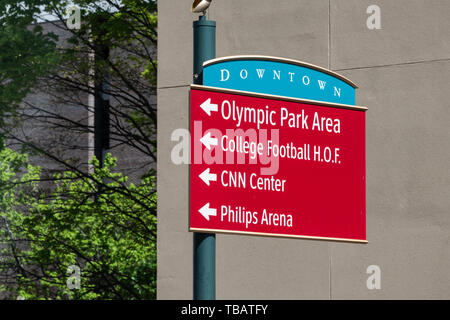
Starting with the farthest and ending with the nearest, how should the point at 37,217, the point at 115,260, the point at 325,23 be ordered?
the point at 115,260, the point at 37,217, the point at 325,23

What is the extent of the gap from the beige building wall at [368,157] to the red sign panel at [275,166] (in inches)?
146

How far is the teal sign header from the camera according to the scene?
6.09 meters

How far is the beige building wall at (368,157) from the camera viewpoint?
10266 millimetres

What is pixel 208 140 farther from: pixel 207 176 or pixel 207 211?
pixel 207 211

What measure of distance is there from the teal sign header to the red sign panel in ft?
0.41

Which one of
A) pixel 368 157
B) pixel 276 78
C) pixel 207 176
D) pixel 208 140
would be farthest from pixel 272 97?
pixel 368 157

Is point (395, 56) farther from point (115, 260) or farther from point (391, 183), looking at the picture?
point (115, 260)

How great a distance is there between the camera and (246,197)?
5980 millimetres

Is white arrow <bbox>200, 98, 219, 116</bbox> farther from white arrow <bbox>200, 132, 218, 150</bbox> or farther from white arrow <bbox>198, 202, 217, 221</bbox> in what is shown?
white arrow <bbox>198, 202, 217, 221</bbox>

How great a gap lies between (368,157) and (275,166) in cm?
480

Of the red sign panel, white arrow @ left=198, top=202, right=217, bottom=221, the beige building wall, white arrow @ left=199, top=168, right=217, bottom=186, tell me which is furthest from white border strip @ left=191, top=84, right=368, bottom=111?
the beige building wall

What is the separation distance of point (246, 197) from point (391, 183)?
493 centimetres

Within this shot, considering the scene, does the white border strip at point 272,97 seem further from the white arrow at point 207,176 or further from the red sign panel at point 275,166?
the white arrow at point 207,176

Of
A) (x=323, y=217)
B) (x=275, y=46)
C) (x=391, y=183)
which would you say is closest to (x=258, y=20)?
(x=275, y=46)
